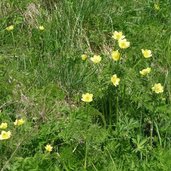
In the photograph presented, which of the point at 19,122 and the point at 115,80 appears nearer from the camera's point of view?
the point at 19,122

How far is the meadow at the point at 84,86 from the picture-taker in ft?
9.04

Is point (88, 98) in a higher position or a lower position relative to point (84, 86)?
higher

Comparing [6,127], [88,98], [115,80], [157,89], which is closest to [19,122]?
[6,127]

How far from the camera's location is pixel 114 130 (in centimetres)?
294

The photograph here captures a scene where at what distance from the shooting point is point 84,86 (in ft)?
10.6

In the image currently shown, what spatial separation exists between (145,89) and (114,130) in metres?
0.30

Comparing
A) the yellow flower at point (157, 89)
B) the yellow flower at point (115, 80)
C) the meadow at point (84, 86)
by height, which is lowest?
the meadow at point (84, 86)

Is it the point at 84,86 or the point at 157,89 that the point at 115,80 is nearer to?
the point at 157,89

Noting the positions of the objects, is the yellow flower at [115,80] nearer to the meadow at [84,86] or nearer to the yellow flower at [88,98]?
the meadow at [84,86]

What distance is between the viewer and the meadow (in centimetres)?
276

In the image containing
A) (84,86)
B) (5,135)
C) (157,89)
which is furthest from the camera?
(84,86)

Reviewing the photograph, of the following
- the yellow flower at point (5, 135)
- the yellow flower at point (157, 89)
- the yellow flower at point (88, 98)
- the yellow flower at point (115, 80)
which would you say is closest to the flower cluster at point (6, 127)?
the yellow flower at point (5, 135)

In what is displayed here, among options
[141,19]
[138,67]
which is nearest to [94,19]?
[141,19]

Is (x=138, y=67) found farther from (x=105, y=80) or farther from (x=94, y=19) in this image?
(x=94, y=19)
